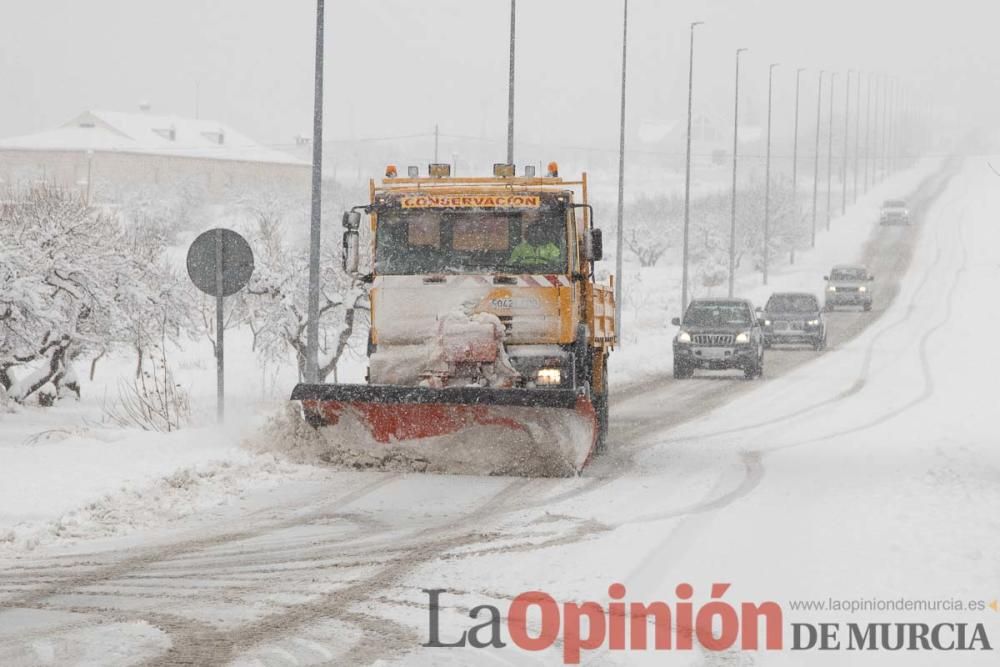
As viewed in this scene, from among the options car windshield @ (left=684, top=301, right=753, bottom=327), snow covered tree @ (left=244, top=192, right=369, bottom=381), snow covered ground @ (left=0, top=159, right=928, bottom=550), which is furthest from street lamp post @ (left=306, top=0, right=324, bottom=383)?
car windshield @ (left=684, top=301, right=753, bottom=327)

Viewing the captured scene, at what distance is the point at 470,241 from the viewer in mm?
13945

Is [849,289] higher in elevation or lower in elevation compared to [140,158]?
lower

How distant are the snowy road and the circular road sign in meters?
4.00

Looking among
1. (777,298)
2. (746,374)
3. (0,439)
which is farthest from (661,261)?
(0,439)

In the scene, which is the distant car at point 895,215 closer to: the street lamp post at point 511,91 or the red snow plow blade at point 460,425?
the street lamp post at point 511,91

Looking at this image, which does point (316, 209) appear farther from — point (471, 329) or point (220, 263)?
point (471, 329)

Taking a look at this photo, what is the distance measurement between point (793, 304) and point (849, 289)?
15908 mm

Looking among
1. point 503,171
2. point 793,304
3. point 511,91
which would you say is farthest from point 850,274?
point 503,171

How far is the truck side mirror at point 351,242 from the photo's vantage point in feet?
44.7

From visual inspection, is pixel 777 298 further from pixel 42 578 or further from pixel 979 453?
pixel 42 578

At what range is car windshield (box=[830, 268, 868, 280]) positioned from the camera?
53.3 meters

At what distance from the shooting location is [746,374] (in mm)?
28203

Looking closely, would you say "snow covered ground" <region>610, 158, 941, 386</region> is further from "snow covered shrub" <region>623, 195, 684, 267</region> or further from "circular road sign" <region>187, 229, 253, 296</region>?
"circular road sign" <region>187, 229, 253, 296</region>

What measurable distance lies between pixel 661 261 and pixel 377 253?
80.7 metres
